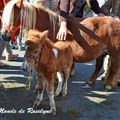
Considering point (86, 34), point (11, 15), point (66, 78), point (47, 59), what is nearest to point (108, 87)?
point (66, 78)

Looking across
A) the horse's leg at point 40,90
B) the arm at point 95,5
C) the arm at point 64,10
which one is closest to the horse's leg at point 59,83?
the horse's leg at point 40,90

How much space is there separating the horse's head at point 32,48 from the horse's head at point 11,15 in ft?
2.08

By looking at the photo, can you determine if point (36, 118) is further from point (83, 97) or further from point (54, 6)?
point (54, 6)

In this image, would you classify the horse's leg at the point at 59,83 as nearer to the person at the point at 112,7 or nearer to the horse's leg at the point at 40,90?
the horse's leg at the point at 40,90

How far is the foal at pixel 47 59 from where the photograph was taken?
12.3 ft

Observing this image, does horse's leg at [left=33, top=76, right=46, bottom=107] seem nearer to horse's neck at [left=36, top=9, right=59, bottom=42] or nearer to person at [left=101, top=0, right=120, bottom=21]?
horse's neck at [left=36, top=9, right=59, bottom=42]

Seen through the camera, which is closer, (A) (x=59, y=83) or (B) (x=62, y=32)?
(B) (x=62, y=32)

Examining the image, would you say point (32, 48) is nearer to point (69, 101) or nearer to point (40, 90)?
point (40, 90)

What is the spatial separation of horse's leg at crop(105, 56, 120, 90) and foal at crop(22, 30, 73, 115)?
877 mm

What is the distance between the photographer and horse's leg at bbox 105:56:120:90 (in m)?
5.43

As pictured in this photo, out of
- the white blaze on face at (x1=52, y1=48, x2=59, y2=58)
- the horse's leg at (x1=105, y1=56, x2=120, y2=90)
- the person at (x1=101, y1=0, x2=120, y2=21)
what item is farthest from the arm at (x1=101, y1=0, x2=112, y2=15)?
the white blaze on face at (x1=52, y1=48, x2=59, y2=58)

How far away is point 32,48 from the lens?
3.73 m

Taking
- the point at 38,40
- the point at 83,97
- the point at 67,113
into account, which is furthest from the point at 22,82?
the point at 38,40

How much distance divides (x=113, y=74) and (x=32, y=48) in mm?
2169
